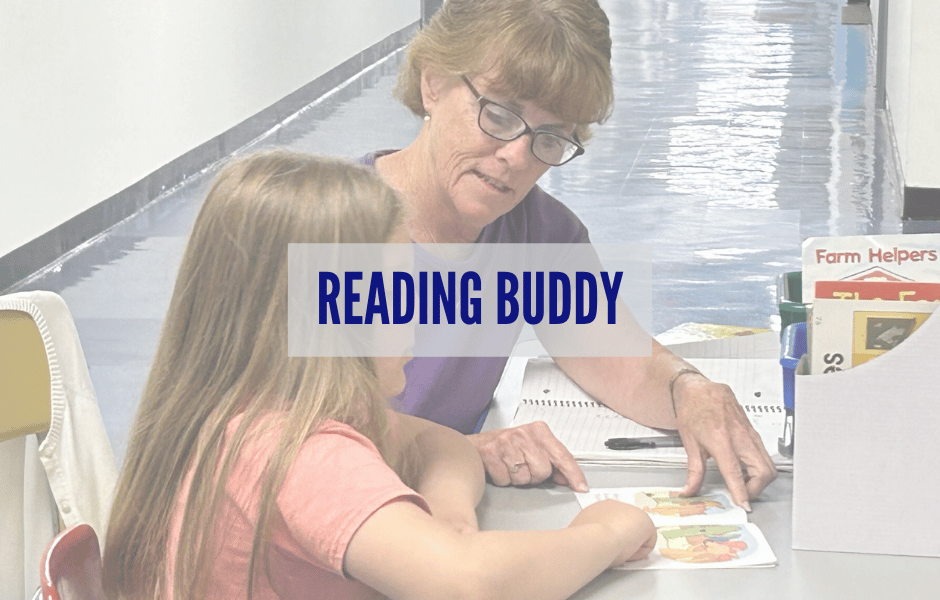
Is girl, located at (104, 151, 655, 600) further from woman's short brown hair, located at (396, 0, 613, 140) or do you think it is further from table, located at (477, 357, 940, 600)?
woman's short brown hair, located at (396, 0, 613, 140)

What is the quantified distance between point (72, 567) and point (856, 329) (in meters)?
0.76

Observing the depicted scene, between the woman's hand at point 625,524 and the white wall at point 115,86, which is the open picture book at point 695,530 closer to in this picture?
the woman's hand at point 625,524

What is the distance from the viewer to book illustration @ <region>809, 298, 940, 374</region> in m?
1.08

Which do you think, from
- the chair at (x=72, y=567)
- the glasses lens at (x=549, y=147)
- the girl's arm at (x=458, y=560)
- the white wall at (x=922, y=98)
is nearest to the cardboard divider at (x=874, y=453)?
the girl's arm at (x=458, y=560)

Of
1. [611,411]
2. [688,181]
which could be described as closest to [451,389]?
[611,411]

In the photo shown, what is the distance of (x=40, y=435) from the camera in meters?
1.36

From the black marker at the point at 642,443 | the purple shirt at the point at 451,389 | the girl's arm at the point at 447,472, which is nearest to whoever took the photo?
the girl's arm at the point at 447,472

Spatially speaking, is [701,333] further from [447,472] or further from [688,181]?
[688,181]

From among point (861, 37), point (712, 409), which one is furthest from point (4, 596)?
point (861, 37)

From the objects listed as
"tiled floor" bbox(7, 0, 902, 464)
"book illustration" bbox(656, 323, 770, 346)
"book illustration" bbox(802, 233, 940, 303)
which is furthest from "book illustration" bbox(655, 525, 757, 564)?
"tiled floor" bbox(7, 0, 902, 464)

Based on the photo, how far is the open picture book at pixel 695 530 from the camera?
3.68 feet

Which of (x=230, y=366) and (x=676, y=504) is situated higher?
(x=230, y=366)

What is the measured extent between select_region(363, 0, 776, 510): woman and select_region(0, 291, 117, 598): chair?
1.41ft

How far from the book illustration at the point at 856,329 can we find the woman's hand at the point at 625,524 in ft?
0.73
